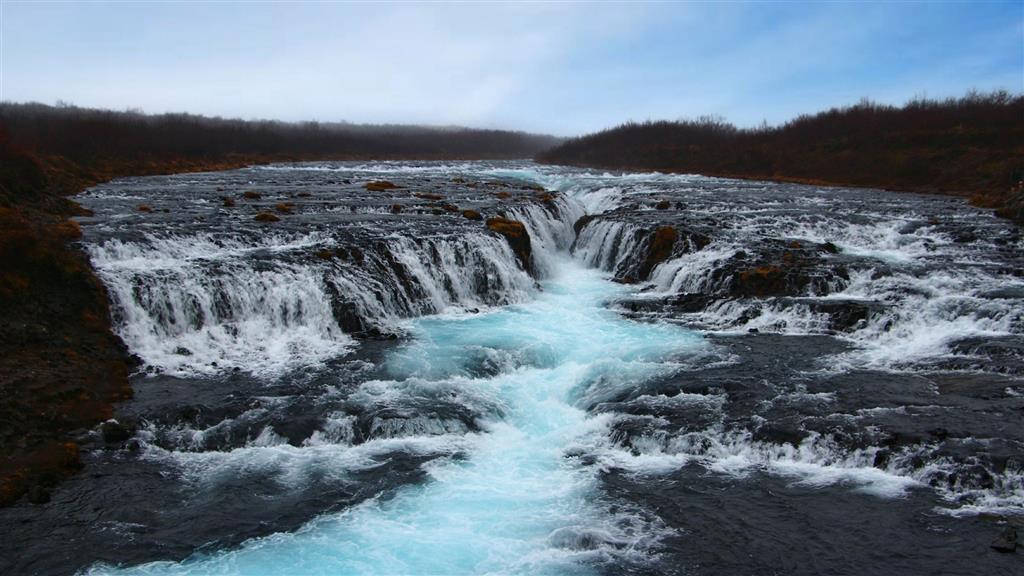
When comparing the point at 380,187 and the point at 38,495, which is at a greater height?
the point at 380,187

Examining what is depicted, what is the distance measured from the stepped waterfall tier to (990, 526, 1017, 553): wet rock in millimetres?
140

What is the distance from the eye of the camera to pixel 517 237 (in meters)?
24.4

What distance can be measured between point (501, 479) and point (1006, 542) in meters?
6.58

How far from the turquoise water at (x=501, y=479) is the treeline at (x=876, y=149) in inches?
1120

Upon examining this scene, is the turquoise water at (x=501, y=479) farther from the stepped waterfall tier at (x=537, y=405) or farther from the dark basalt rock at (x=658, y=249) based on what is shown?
the dark basalt rock at (x=658, y=249)

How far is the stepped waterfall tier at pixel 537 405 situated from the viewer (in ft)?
27.4

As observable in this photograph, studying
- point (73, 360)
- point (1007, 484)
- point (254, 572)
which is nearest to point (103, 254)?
point (73, 360)

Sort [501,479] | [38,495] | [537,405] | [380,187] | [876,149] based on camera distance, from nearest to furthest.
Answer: [38,495] < [501,479] < [537,405] < [380,187] < [876,149]

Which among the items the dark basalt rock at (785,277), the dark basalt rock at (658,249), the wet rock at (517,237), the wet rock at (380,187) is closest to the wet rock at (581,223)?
the wet rock at (517,237)

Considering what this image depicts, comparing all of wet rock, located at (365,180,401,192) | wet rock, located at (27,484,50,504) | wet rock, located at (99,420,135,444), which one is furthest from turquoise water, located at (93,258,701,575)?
wet rock, located at (365,180,401,192)

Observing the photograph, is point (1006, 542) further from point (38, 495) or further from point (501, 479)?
point (38, 495)

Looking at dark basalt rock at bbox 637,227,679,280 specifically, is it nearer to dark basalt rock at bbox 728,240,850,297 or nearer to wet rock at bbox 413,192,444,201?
dark basalt rock at bbox 728,240,850,297

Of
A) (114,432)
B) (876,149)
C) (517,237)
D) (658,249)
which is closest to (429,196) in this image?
(517,237)

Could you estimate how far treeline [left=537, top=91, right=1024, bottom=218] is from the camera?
43.5 m
